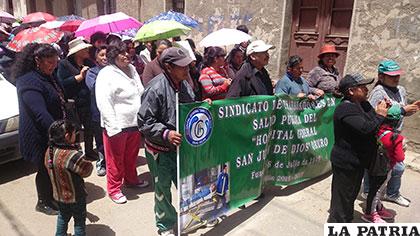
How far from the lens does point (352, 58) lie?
6504mm

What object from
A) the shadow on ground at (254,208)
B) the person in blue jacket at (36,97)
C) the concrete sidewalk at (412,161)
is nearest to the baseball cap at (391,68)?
the shadow on ground at (254,208)

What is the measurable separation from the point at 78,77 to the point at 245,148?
249cm

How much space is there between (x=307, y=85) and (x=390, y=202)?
5.78 ft

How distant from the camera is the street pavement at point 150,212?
3484 millimetres

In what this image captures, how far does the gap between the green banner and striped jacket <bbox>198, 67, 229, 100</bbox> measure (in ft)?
2.24

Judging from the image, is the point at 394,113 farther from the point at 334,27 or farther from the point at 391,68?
the point at 334,27

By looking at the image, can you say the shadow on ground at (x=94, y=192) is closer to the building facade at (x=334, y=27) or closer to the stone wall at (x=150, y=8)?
the building facade at (x=334, y=27)

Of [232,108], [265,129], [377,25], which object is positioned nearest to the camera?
[232,108]

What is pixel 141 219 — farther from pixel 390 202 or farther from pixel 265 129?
pixel 390 202

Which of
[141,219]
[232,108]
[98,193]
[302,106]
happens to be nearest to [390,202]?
[302,106]

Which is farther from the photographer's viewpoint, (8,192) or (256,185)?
(8,192)

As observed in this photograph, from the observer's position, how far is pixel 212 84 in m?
4.25

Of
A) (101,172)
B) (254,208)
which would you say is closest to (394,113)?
(254,208)

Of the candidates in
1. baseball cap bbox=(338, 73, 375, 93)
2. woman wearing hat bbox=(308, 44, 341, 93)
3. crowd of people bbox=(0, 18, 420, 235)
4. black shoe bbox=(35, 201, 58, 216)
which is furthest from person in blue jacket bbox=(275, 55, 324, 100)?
black shoe bbox=(35, 201, 58, 216)
